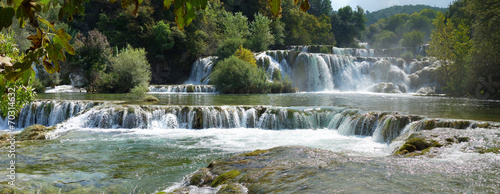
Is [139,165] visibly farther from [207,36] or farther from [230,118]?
[207,36]

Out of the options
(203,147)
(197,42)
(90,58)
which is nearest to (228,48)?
(197,42)

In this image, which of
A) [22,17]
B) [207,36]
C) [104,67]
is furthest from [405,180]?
[207,36]

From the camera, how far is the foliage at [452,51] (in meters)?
21.8

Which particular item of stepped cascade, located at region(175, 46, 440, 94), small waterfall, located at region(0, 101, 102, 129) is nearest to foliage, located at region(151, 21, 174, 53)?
stepped cascade, located at region(175, 46, 440, 94)

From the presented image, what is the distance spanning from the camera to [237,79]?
24656mm

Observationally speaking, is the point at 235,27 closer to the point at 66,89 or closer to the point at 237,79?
the point at 237,79

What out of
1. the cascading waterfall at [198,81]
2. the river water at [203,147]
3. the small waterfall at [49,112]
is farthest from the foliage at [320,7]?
the small waterfall at [49,112]

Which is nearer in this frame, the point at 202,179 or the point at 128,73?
the point at 202,179

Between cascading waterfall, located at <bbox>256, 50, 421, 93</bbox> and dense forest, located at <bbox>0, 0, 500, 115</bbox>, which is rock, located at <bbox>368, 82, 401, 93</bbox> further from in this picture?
dense forest, located at <bbox>0, 0, 500, 115</bbox>

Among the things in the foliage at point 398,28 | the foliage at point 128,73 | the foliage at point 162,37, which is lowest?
the foliage at point 128,73

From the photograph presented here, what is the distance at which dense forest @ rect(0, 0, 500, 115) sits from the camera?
18.7 m

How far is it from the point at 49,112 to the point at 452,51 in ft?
83.9

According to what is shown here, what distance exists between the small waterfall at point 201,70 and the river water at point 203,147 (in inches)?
716

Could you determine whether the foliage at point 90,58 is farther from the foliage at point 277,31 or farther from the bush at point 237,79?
the foliage at point 277,31
